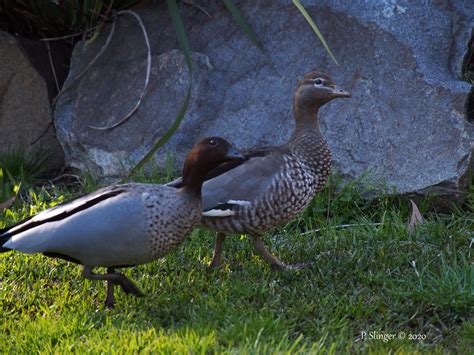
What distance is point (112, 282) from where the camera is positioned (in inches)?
185

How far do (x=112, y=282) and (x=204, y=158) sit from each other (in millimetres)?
809

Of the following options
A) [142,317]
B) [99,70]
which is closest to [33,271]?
[142,317]

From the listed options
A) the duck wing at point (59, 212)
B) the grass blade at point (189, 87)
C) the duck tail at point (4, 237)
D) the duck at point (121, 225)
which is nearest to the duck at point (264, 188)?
the grass blade at point (189, 87)

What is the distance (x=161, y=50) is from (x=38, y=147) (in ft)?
4.37

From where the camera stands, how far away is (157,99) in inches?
266

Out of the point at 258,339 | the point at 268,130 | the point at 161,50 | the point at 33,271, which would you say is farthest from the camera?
the point at 161,50

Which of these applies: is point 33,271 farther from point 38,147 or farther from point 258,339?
point 38,147

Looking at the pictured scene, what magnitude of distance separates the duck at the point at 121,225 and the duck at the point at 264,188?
351 mm

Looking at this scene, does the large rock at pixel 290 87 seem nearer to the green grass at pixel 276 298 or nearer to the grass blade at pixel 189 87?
the green grass at pixel 276 298

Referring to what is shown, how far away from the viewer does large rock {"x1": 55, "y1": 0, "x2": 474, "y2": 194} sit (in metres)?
6.04

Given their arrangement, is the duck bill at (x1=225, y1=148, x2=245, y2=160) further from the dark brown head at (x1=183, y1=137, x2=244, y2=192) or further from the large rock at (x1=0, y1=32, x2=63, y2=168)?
the large rock at (x1=0, y1=32, x2=63, y2=168)

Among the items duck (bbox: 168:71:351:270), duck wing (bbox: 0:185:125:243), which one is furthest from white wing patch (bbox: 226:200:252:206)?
duck wing (bbox: 0:185:125:243)

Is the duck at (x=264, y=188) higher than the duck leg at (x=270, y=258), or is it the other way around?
the duck at (x=264, y=188)

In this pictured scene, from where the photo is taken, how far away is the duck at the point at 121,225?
4438 mm
